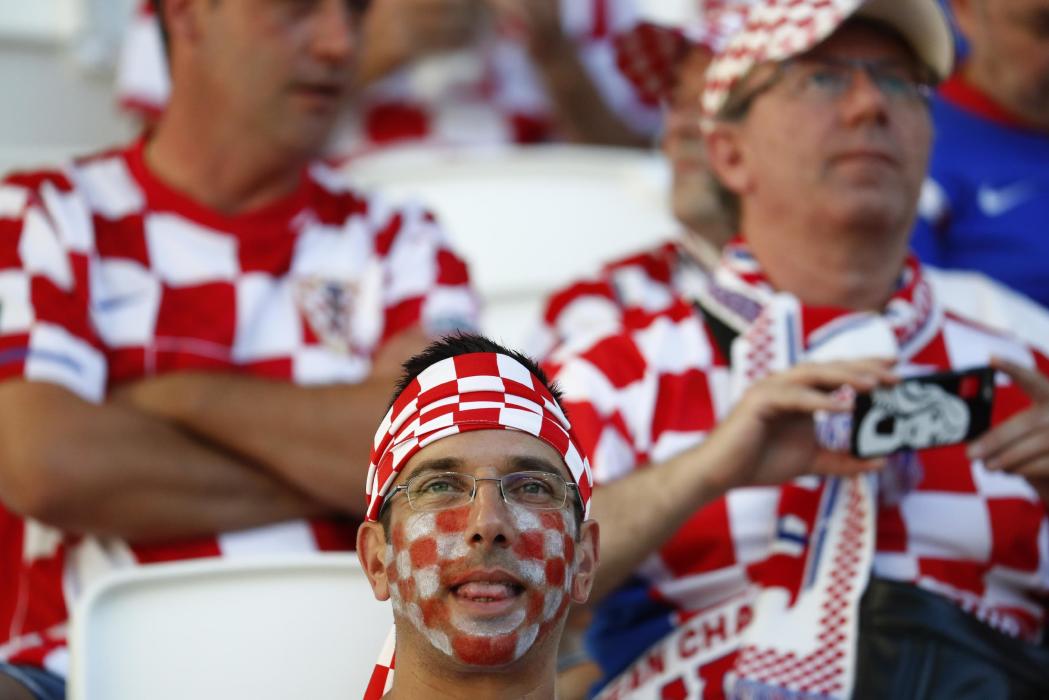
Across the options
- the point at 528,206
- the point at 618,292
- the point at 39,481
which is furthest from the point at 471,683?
the point at 528,206

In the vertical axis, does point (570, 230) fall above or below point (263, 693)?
above

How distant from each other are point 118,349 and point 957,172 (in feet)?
6.49

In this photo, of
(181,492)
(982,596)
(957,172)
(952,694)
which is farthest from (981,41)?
(181,492)

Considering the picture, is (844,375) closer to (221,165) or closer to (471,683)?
(471,683)

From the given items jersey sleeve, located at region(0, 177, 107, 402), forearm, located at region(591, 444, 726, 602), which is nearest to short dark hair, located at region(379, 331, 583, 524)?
forearm, located at region(591, 444, 726, 602)

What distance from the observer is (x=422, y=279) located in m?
2.83

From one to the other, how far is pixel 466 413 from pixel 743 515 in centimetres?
80

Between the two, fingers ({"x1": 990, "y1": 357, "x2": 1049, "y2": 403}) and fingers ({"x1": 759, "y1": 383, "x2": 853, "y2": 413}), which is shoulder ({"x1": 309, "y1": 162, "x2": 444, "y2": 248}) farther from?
fingers ({"x1": 990, "y1": 357, "x2": 1049, "y2": 403})

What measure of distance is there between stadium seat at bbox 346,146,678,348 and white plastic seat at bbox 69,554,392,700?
1.97m

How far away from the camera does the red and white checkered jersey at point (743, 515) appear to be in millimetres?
2393

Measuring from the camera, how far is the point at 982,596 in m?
2.39

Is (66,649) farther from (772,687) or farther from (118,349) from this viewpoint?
(772,687)

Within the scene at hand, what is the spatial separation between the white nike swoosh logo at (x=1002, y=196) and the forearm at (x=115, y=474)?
187 cm

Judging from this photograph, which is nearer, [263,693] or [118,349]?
[263,693]
